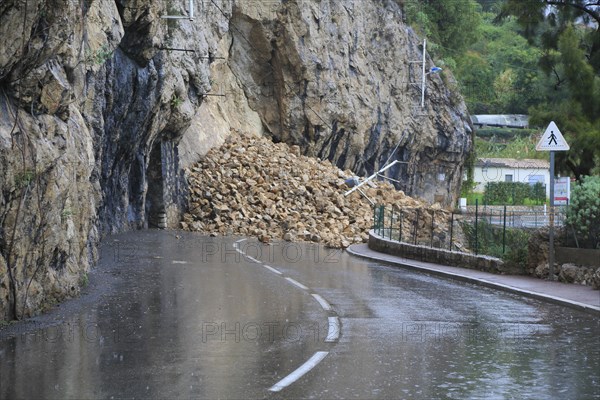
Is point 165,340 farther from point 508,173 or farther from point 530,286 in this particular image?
point 508,173

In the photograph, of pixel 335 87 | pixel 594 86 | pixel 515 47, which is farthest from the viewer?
pixel 515 47

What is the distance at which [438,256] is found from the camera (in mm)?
25500

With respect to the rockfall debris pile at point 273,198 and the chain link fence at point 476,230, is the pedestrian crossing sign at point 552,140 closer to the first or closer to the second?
the chain link fence at point 476,230

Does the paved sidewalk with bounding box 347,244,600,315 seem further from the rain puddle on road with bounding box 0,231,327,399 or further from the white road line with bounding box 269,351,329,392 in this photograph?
the white road line with bounding box 269,351,329,392

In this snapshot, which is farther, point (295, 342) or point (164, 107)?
point (164, 107)

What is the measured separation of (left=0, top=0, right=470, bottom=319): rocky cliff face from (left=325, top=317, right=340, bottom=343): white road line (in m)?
4.51

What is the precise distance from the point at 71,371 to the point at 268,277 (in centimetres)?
1155

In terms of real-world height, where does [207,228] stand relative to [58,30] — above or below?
below

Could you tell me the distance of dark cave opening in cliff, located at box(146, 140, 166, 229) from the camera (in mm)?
37312

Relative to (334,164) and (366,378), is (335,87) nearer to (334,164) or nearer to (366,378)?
(334,164)

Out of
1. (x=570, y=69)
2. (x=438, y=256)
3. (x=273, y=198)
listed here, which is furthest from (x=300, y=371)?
(x=273, y=198)

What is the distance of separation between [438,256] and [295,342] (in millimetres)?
14246

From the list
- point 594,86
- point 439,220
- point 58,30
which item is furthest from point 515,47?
point 58,30

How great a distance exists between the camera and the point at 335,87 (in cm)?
5559
